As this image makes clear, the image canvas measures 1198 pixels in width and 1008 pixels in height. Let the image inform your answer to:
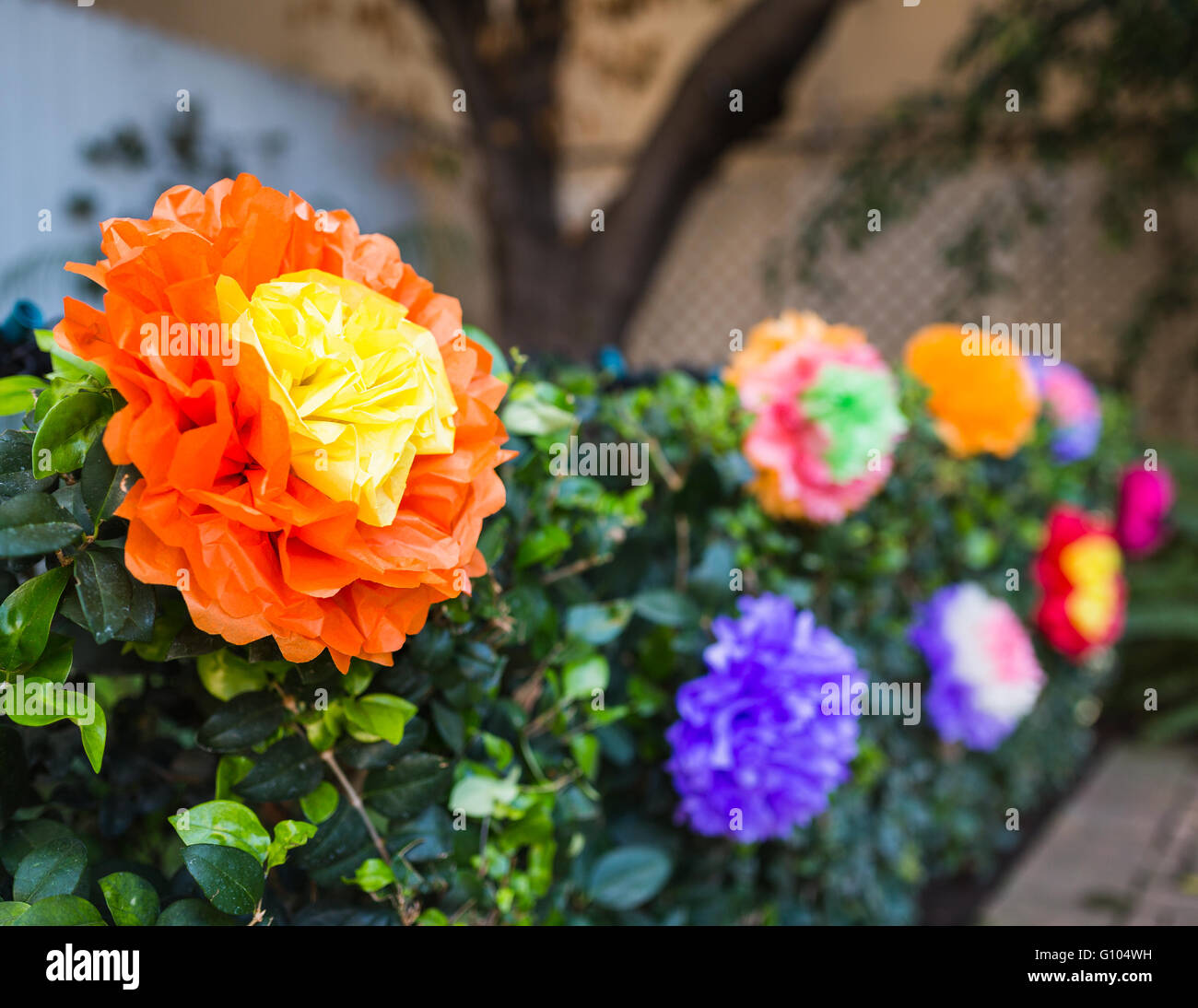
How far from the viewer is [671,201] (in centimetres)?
369

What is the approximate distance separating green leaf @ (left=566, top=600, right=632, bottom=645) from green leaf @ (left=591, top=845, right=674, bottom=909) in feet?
0.87

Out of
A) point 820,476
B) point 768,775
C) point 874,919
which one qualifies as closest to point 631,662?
→ point 768,775

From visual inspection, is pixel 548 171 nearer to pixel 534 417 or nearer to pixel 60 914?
pixel 534 417

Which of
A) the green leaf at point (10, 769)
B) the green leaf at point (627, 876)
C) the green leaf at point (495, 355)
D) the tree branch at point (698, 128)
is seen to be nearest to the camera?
the green leaf at point (10, 769)

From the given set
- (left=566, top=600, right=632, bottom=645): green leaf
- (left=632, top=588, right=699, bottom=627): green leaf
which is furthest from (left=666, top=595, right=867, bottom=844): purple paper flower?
(left=566, top=600, right=632, bottom=645): green leaf

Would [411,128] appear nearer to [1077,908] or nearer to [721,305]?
[721,305]

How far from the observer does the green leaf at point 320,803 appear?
749 millimetres

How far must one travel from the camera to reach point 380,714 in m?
0.73

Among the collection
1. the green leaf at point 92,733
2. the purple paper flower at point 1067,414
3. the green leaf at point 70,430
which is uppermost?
the purple paper flower at point 1067,414

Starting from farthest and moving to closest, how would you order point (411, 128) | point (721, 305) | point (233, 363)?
1. point (721, 305)
2. point (411, 128)
3. point (233, 363)

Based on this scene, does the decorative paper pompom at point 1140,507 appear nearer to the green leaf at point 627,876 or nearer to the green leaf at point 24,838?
the green leaf at point 627,876

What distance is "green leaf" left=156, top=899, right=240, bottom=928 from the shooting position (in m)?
0.65

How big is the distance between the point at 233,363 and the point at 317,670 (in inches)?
8.8

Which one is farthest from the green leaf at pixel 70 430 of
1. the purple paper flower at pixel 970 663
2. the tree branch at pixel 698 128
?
the tree branch at pixel 698 128
